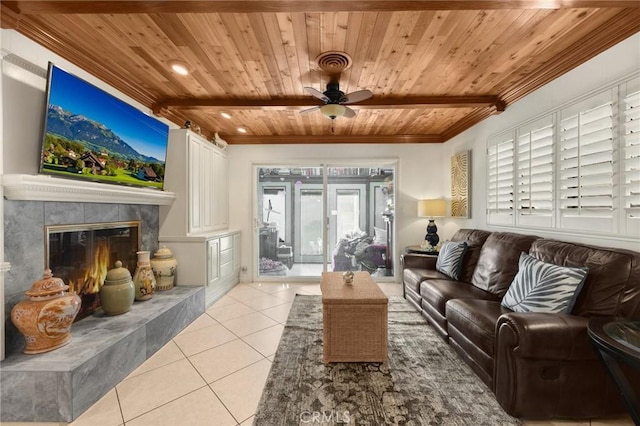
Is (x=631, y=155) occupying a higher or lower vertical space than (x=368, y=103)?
lower

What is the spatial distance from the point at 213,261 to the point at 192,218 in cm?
64

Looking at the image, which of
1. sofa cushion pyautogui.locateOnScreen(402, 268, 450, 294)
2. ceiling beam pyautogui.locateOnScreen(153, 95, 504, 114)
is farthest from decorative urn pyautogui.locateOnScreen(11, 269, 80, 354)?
sofa cushion pyautogui.locateOnScreen(402, 268, 450, 294)

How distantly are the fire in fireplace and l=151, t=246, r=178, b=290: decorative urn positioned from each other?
0.79 ft

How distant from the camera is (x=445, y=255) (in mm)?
3297

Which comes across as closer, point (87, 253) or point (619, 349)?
point (619, 349)

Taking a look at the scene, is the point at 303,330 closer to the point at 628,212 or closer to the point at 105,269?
the point at 105,269

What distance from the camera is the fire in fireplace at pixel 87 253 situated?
2.11 meters

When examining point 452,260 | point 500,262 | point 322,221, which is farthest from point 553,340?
point 322,221

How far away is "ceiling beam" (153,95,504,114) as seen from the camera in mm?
3078

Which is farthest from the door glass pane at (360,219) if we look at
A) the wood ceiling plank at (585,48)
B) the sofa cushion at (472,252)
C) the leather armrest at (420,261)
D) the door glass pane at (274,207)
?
the wood ceiling plank at (585,48)

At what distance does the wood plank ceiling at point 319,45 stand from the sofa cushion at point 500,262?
153 centimetres

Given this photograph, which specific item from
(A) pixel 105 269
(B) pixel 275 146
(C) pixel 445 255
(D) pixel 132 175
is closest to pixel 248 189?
(B) pixel 275 146

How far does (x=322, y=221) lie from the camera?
4.84 metres

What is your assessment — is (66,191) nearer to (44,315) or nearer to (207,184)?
(44,315)
